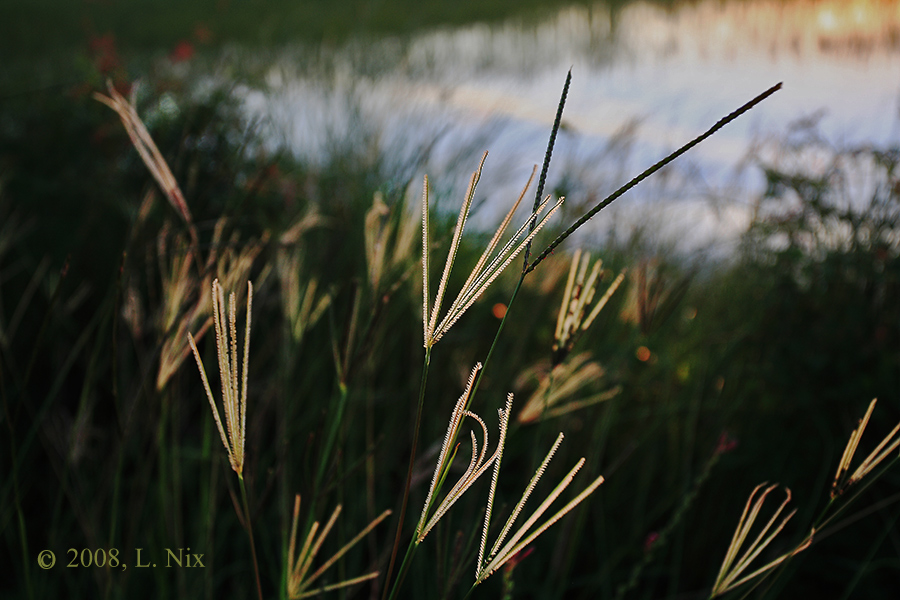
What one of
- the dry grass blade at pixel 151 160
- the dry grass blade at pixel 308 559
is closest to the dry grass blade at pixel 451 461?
the dry grass blade at pixel 308 559

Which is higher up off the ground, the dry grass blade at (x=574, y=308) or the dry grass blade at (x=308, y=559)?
the dry grass blade at (x=574, y=308)

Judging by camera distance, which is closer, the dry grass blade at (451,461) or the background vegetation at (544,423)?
the dry grass blade at (451,461)

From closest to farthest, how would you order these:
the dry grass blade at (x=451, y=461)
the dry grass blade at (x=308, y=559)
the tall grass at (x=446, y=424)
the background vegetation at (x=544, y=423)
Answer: the dry grass blade at (x=451, y=461)
the dry grass blade at (x=308, y=559)
the tall grass at (x=446, y=424)
the background vegetation at (x=544, y=423)

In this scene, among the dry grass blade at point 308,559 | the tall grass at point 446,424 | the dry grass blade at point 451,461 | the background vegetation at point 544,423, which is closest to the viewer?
the dry grass blade at point 451,461

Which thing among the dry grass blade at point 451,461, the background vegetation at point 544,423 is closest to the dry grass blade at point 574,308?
the dry grass blade at point 451,461

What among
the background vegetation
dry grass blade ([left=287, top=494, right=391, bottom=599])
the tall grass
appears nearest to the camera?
dry grass blade ([left=287, top=494, right=391, bottom=599])

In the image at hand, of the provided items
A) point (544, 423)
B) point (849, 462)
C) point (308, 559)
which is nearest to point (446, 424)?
point (544, 423)

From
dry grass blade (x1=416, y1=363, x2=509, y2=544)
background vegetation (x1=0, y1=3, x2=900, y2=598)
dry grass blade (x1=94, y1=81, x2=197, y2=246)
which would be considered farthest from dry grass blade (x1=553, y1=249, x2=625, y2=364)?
dry grass blade (x1=94, y1=81, x2=197, y2=246)

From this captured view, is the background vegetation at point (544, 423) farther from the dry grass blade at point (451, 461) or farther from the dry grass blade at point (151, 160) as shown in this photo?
the dry grass blade at point (451, 461)

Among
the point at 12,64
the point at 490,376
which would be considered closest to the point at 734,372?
the point at 490,376

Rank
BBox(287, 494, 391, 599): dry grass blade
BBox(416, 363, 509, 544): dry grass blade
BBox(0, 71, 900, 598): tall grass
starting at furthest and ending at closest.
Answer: BBox(0, 71, 900, 598): tall grass
BBox(287, 494, 391, 599): dry grass blade
BBox(416, 363, 509, 544): dry grass blade

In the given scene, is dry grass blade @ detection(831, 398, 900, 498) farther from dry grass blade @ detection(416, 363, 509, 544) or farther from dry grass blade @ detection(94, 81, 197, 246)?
dry grass blade @ detection(94, 81, 197, 246)

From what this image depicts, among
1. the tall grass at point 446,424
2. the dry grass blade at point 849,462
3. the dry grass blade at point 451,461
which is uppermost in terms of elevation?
the dry grass blade at point 451,461

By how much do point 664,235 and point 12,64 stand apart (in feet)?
18.4
